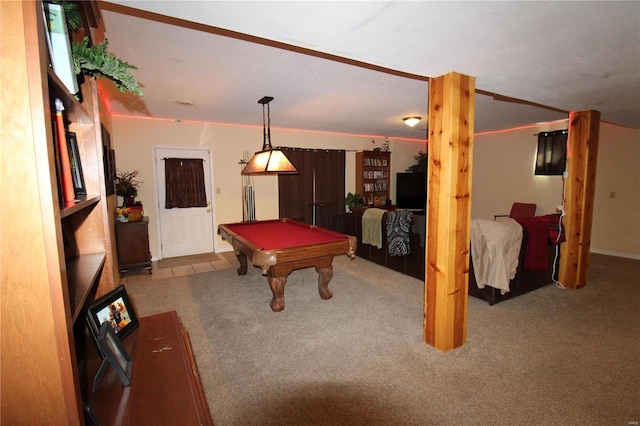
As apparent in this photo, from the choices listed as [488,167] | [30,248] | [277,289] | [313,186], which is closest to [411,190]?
[488,167]

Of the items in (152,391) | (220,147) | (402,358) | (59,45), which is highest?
(220,147)

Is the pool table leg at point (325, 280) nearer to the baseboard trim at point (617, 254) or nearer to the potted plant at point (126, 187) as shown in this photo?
the potted plant at point (126, 187)

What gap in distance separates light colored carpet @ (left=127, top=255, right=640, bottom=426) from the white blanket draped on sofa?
13.4 inches

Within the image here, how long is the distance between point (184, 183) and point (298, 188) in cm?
226

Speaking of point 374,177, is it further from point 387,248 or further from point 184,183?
point 184,183

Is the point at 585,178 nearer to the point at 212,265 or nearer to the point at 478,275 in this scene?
the point at 478,275

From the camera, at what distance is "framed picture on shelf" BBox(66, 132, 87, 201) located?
1189 mm

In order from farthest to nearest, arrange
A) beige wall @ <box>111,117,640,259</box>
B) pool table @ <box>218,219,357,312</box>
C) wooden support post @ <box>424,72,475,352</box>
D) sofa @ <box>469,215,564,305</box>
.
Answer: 1. beige wall @ <box>111,117,640,259</box>
2. sofa @ <box>469,215,564,305</box>
3. pool table @ <box>218,219,357,312</box>
4. wooden support post @ <box>424,72,475,352</box>

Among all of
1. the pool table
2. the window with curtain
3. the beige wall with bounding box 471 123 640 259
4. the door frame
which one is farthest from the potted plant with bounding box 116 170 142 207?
the beige wall with bounding box 471 123 640 259

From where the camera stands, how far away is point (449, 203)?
239cm

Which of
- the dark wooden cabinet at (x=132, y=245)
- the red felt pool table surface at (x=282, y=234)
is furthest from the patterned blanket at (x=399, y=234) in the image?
the dark wooden cabinet at (x=132, y=245)

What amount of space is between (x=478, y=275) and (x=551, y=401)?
1.62 m

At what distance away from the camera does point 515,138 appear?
668 centimetres

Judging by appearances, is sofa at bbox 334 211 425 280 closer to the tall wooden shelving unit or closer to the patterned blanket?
the patterned blanket
